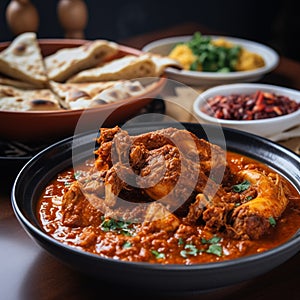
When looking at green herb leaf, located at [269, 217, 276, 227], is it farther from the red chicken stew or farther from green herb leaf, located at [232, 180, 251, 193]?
green herb leaf, located at [232, 180, 251, 193]

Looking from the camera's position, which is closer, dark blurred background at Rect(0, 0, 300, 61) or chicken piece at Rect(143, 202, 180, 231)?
chicken piece at Rect(143, 202, 180, 231)

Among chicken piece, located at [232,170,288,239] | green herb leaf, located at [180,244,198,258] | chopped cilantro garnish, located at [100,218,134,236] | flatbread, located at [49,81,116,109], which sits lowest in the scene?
flatbread, located at [49,81,116,109]

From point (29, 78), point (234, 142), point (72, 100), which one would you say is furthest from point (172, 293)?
point (29, 78)

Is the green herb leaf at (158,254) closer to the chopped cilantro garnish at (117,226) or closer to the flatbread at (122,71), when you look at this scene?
the chopped cilantro garnish at (117,226)

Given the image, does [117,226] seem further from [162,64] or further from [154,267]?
[162,64]

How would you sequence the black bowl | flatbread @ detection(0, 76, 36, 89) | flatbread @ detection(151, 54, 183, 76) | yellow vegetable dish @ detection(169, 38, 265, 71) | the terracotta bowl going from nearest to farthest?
1. the black bowl
2. the terracotta bowl
3. flatbread @ detection(0, 76, 36, 89)
4. flatbread @ detection(151, 54, 183, 76)
5. yellow vegetable dish @ detection(169, 38, 265, 71)

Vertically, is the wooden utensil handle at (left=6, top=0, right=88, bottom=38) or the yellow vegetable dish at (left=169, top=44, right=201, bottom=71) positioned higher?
the wooden utensil handle at (left=6, top=0, right=88, bottom=38)

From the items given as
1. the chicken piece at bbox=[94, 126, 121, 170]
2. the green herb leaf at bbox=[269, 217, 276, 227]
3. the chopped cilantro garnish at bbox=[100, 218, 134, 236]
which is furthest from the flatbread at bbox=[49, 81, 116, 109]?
the green herb leaf at bbox=[269, 217, 276, 227]
